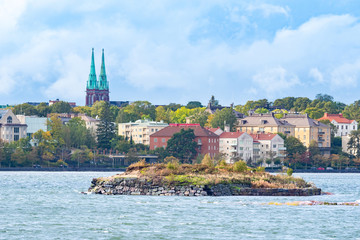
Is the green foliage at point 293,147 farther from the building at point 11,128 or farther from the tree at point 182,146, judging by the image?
the building at point 11,128

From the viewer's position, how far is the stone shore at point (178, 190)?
70.2 meters

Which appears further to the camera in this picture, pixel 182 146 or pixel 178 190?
pixel 182 146

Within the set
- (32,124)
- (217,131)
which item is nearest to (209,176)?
(32,124)

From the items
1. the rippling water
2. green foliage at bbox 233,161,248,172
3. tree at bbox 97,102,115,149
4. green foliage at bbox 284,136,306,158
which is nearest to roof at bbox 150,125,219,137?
tree at bbox 97,102,115,149

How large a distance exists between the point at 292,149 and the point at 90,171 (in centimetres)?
4835

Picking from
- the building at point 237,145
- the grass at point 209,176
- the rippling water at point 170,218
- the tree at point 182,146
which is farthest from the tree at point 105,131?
the rippling water at point 170,218

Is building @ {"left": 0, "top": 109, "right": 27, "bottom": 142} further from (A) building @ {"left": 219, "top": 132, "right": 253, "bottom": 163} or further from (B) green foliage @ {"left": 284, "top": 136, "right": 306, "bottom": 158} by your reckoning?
(B) green foliage @ {"left": 284, "top": 136, "right": 306, "bottom": 158}

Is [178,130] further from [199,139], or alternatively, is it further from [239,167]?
[239,167]

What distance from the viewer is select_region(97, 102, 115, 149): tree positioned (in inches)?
7200

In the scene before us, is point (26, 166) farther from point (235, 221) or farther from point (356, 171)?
point (235, 221)

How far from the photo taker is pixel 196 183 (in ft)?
231

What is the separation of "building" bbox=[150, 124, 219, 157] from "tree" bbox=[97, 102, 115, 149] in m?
8.78

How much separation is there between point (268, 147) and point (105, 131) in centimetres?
3491

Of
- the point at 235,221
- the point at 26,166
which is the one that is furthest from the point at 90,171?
the point at 235,221
